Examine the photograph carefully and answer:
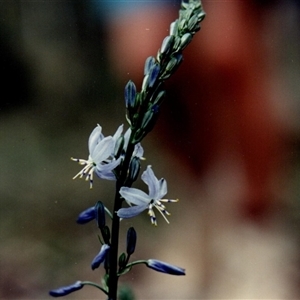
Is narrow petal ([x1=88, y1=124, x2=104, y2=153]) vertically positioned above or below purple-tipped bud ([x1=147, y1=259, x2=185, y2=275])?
above

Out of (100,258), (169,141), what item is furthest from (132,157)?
(169,141)

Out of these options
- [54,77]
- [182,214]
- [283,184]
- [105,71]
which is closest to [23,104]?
[54,77]

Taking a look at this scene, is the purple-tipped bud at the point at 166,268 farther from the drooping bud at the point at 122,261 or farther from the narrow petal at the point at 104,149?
the narrow petal at the point at 104,149

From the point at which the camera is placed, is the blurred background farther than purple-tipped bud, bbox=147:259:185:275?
Yes

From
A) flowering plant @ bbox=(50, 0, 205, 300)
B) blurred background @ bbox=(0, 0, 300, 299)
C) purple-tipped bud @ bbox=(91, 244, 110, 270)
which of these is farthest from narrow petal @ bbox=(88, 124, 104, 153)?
blurred background @ bbox=(0, 0, 300, 299)

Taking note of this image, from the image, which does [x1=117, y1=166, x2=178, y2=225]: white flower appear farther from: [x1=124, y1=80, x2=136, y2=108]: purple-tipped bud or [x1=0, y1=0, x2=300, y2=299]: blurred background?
[x1=0, y1=0, x2=300, y2=299]: blurred background

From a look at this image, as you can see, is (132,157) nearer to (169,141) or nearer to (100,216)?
(100,216)

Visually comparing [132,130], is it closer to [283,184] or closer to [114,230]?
[114,230]
